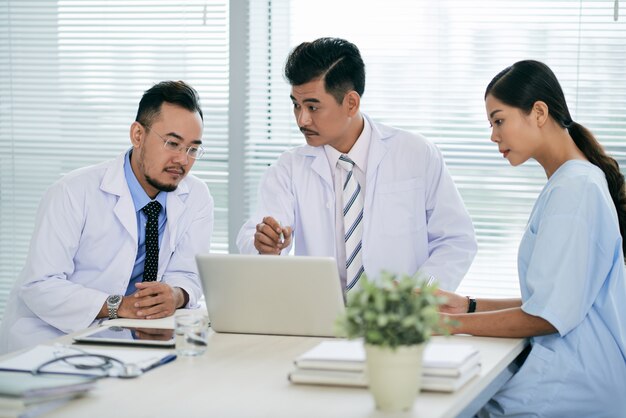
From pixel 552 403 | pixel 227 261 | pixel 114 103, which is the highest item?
pixel 114 103

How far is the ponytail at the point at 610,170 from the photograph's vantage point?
222 cm

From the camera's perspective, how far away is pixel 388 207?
2871mm

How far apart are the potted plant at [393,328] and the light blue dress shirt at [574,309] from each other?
64cm

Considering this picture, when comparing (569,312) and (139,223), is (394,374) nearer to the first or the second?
(569,312)

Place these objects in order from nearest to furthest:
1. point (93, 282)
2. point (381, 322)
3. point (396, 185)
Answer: point (381, 322), point (93, 282), point (396, 185)

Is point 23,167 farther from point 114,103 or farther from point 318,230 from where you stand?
point 318,230

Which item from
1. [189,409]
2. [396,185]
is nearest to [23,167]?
[396,185]

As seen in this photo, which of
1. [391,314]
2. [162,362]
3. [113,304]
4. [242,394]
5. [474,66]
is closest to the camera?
[391,314]

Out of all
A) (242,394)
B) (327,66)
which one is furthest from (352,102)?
(242,394)

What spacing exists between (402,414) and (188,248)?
4.90 feet

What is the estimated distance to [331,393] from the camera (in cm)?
161

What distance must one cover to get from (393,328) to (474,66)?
2.46 metres

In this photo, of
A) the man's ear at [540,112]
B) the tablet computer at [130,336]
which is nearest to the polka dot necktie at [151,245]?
the tablet computer at [130,336]

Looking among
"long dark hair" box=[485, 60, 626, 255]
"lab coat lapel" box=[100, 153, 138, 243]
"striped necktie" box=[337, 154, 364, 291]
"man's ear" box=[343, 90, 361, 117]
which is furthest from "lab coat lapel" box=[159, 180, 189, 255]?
"long dark hair" box=[485, 60, 626, 255]
